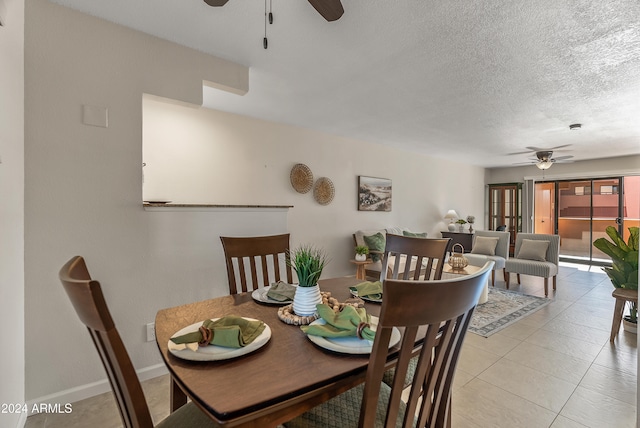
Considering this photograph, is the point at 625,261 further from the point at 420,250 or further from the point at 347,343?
the point at 347,343

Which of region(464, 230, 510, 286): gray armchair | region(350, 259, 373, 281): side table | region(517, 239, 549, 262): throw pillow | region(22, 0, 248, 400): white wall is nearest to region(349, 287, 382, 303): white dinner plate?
region(22, 0, 248, 400): white wall

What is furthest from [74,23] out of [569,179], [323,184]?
[569,179]

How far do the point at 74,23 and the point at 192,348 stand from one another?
7.06 ft

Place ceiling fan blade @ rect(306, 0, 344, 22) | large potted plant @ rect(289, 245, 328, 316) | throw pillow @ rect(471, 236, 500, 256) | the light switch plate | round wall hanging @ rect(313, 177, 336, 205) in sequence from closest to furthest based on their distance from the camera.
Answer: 1. large potted plant @ rect(289, 245, 328, 316)
2. ceiling fan blade @ rect(306, 0, 344, 22)
3. the light switch plate
4. round wall hanging @ rect(313, 177, 336, 205)
5. throw pillow @ rect(471, 236, 500, 256)

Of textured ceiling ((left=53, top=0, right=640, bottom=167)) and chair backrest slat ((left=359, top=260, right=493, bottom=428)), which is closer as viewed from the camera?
chair backrest slat ((left=359, top=260, right=493, bottom=428))

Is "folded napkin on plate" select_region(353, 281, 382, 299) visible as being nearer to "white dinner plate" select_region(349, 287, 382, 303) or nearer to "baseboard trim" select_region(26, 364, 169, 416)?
"white dinner plate" select_region(349, 287, 382, 303)

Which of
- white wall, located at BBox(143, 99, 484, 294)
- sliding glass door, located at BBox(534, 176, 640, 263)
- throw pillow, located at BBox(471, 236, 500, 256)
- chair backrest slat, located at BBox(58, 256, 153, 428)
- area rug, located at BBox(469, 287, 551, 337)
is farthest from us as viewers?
sliding glass door, located at BBox(534, 176, 640, 263)

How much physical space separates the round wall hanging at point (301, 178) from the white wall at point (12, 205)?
288 cm

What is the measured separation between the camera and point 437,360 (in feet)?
2.79

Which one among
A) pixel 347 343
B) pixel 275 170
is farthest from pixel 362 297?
pixel 275 170

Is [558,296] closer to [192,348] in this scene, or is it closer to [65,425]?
[192,348]

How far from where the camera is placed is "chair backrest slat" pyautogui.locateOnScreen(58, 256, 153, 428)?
632 mm

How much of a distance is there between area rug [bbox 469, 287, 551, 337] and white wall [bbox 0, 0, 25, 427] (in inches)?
135

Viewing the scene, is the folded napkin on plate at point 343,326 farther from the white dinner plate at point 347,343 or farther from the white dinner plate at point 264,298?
the white dinner plate at point 264,298
